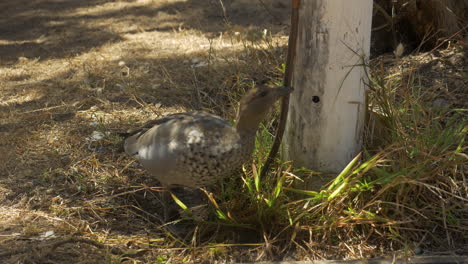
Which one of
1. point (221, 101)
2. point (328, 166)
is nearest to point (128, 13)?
point (221, 101)

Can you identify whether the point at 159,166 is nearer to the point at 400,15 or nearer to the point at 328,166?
the point at 328,166

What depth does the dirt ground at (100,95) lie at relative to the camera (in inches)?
123

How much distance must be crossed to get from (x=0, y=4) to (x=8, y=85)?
2648 mm

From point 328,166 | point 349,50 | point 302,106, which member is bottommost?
point 328,166

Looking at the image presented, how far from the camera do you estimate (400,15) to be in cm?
490

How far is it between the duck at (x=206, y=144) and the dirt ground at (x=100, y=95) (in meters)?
0.36

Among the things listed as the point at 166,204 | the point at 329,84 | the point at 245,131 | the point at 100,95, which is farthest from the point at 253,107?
the point at 100,95

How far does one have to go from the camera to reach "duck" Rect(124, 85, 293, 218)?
295cm

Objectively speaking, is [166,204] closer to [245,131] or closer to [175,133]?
[175,133]

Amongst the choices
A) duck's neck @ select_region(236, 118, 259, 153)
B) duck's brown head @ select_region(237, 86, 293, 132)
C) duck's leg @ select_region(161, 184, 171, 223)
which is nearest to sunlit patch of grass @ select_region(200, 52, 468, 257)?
duck's neck @ select_region(236, 118, 259, 153)

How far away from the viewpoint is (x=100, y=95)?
4695mm

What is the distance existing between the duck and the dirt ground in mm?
358

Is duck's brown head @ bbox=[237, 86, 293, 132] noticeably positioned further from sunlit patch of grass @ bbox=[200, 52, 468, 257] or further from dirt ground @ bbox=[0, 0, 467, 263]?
dirt ground @ bbox=[0, 0, 467, 263]

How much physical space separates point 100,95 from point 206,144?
2.05 metres
